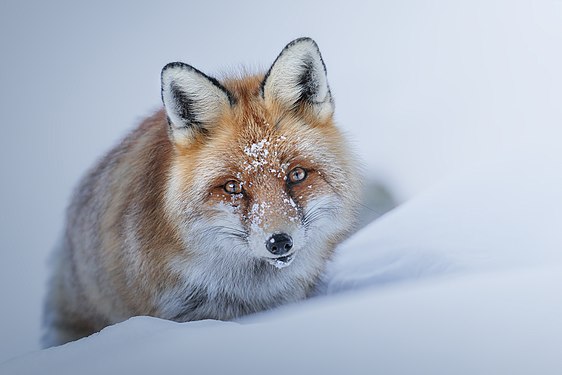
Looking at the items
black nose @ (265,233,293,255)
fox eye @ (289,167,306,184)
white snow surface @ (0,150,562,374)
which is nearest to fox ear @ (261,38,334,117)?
fox eye @ (289,167,306,184)

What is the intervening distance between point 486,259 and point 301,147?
100cm

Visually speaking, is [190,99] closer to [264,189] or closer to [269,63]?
[264,189]

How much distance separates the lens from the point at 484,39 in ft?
25.3

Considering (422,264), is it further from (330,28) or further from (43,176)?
(330,28)

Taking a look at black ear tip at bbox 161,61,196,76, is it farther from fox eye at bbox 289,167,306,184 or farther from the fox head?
fox eye at bbox 289,167,306,184

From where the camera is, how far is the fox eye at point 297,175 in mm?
2684

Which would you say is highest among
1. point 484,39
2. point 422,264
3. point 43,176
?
point 484,39

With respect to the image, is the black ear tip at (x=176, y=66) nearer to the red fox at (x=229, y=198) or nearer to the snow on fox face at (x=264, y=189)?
the red fox at (x=229, y=198)

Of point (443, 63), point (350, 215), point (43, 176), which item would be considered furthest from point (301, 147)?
point (443, 63)

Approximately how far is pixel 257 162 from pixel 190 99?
44 cm

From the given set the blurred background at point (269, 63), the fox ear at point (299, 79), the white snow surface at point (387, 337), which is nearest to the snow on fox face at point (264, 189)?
the fox ear at point (299, 79)

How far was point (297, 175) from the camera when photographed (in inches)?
106

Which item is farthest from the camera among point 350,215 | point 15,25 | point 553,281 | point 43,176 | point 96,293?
point 15,25

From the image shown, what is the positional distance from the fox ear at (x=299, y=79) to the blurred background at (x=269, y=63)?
8.55 feet
